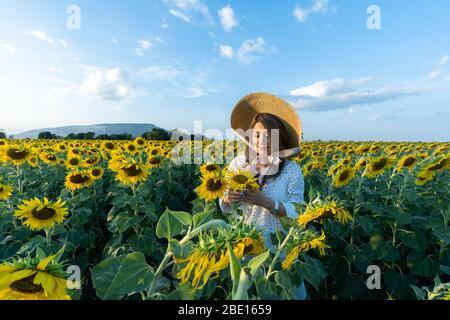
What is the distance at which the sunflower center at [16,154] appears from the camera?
18.4 ft

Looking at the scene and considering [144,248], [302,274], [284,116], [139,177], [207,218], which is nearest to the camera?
[207,218]

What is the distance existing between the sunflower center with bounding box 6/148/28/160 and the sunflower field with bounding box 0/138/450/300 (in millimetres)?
16

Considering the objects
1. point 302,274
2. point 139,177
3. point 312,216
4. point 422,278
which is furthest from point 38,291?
point 422,278

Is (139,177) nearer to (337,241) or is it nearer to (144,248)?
(144,248)

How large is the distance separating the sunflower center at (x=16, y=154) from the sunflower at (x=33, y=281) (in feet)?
17.9

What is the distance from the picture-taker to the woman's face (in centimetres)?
304

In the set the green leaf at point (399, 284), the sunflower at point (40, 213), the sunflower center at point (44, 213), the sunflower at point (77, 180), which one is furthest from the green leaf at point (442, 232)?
the sunflower at point (77, 180)

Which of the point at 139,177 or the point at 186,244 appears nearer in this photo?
the point at 186,244

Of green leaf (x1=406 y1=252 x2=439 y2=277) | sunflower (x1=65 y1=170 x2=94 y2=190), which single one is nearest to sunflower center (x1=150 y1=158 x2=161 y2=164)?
sunflower (x1=65 y1=170 x2=94 y2=190)

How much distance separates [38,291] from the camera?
105 centimetres

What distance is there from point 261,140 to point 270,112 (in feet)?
1.56

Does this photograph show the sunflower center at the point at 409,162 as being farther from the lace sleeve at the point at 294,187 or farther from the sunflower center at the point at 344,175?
the lace sleeve at the point at 294,187
